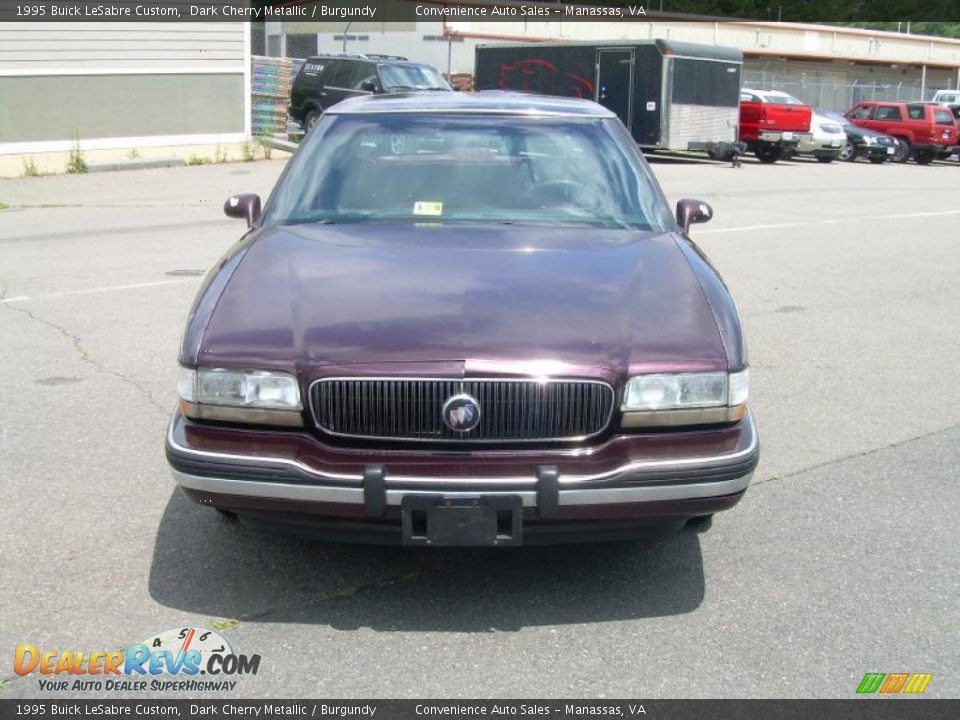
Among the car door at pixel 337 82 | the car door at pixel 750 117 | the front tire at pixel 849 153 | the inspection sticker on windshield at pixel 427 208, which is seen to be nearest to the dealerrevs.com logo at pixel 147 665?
the inspection sticker on windshield at pixel 427 208

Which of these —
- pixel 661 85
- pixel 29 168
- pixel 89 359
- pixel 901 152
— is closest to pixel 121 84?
pixel 29 168

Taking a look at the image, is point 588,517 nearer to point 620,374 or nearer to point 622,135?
point 620,374

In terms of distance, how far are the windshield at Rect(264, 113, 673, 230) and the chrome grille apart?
145cm

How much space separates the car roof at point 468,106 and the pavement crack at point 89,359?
77.4 inches

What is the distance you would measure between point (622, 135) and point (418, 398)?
243 cm

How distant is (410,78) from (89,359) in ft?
58.6

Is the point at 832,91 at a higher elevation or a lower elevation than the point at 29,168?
higher

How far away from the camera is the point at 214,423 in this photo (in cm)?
381

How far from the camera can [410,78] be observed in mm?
24188

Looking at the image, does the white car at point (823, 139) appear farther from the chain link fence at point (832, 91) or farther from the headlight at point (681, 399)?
the headlight at point (681, 399)

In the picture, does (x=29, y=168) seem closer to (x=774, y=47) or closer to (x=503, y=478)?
(x=503, y=478)

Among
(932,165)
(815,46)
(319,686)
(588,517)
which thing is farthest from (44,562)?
(815,46)

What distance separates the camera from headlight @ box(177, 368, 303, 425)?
3.71 m

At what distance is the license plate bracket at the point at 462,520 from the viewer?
141 inches
